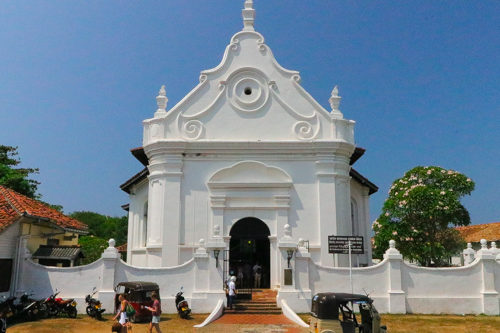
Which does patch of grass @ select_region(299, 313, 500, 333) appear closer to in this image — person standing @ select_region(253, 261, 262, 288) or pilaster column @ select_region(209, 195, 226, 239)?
person standing @ select_region(253, 261, 262, 288)

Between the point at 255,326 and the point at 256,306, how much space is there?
2.87 metres

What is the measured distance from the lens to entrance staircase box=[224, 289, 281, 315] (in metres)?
→ 18.2

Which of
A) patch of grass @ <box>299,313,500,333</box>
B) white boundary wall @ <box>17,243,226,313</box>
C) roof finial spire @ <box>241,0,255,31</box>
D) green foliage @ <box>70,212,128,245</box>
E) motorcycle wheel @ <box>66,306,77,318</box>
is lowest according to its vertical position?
patch of grass @ <box>299,313,500,333</box>

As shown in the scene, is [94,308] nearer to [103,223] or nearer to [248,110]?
[248,110]

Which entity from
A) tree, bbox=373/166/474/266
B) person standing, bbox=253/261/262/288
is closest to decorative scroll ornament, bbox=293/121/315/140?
person standing, bbox=253/261/262/288

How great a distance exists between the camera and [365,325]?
41.5 ft

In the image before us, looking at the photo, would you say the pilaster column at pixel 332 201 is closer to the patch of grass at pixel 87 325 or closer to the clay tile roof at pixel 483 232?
the patch of grass at pixel 87 325

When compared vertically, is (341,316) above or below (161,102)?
below

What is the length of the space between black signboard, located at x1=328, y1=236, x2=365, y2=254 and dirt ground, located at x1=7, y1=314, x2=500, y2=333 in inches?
111

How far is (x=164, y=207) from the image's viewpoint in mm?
22328

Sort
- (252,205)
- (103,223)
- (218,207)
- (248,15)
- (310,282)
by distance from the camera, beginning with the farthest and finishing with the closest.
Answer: (103,223)
(248,15)
(252,205)
(218,207)
(310,282)

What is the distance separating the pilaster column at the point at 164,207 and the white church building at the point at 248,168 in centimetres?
5

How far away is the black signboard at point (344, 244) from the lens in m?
19.5

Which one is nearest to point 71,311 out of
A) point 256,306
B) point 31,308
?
point 31,308
